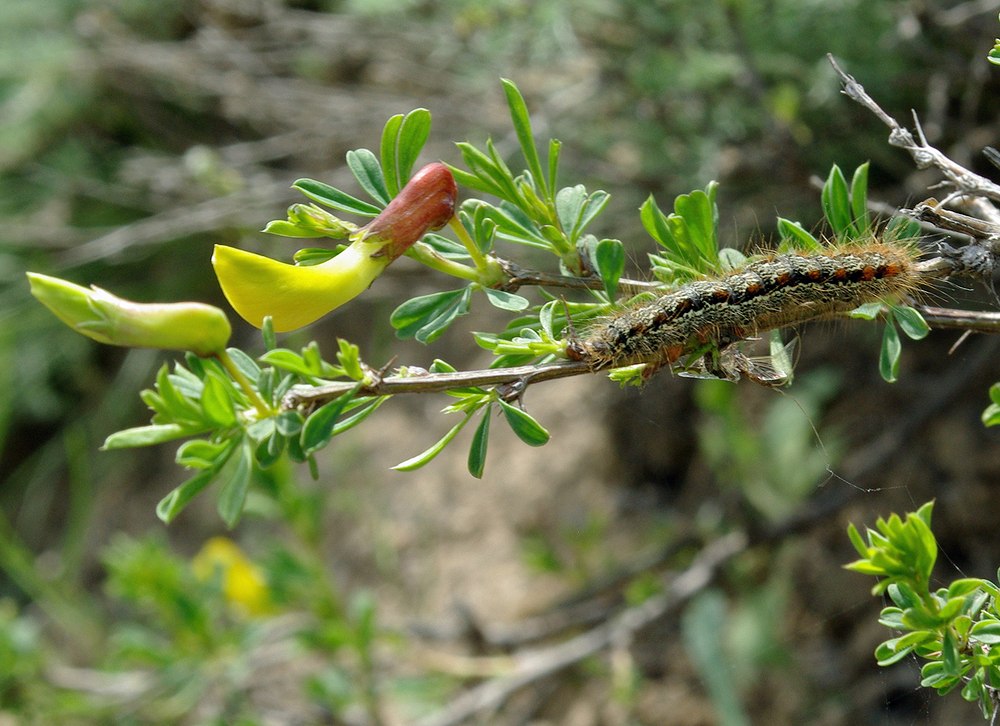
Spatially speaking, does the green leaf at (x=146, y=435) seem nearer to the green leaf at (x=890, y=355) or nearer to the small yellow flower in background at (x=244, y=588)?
the green leaf at (x=890, y=355)

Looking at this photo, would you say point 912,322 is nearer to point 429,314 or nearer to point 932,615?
point 932,615

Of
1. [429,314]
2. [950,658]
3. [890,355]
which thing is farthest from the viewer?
[429,314]

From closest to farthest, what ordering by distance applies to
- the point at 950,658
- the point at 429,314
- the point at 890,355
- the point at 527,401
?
the point at 950,658
the point at 890,355
the point at 429,314
the point at 527,401

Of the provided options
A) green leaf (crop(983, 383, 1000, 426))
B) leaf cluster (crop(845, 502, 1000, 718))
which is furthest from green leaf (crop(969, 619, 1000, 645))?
green leaf (crop(983, 383, 1000, 426))

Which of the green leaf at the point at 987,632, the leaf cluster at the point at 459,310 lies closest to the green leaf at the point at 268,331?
the leaf cluster at the point at 459,310

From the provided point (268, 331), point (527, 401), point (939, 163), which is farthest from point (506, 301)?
point (527, 401)

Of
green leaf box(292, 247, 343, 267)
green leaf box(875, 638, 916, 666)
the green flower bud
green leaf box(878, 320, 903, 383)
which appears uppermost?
the green flower bud

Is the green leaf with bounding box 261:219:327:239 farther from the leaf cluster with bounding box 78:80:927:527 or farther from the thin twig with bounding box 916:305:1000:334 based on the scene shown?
the thin twig with bounding box 916:305:1000:334
